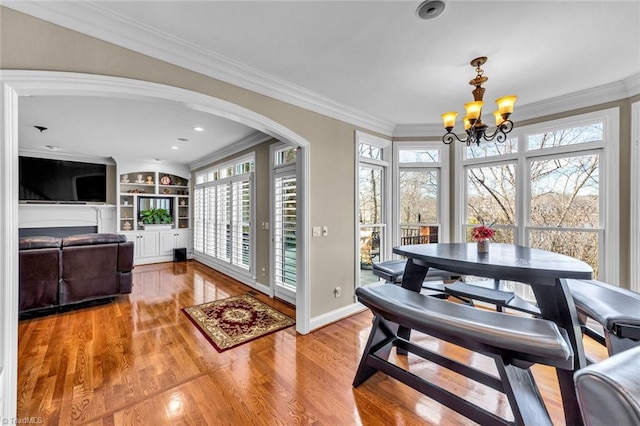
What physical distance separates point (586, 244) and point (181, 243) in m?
8.24

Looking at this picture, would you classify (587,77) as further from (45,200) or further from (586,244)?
(45,200)

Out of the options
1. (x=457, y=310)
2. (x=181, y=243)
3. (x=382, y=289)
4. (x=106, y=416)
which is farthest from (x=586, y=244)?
(x=181, y=243)

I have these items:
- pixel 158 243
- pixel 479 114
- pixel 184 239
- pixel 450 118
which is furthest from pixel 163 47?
pixel 184 239

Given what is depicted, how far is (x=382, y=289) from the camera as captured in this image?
6.97ft

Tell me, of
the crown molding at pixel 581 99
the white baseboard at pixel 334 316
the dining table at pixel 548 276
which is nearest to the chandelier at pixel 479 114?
the dining table at pixel 548 276

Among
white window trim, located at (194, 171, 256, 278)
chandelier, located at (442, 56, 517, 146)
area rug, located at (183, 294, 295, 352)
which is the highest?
chandelier, located at (442, 56, 517, 146)

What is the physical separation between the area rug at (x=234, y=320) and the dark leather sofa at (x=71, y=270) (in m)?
1.34

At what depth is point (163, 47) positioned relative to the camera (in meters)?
1.97

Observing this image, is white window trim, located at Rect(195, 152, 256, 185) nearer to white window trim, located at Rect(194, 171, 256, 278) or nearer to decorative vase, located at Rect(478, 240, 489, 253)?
white window trim, located at Rect(194, 171, 256, 278)

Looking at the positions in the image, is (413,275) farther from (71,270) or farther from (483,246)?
(71,270)

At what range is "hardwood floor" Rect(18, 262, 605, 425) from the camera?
1.75 meters

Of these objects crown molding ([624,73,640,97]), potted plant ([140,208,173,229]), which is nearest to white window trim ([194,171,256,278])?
potted plant ([140,208,173,229])

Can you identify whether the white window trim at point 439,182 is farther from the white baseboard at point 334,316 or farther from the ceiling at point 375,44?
the white baseboard at point 334,316

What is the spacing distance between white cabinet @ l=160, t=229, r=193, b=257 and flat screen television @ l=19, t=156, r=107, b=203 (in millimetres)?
1649
